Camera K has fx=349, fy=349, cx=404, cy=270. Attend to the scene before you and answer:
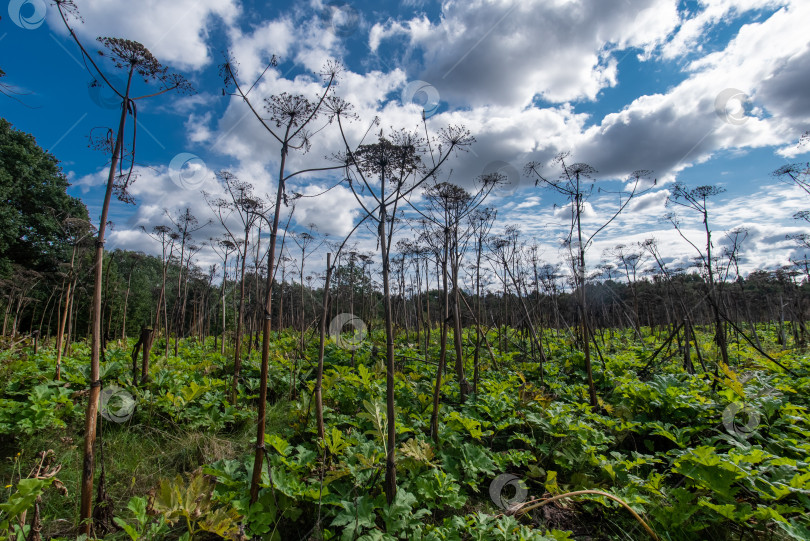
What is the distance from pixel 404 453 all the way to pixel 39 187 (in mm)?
27634

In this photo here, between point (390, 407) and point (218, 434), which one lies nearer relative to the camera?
point (390, 407)

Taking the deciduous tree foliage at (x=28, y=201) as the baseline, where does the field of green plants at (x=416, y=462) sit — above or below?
below

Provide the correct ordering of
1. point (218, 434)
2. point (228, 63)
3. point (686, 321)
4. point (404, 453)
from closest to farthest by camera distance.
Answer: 1. point (228, 63)
2. point (404, 453)
3. point (218, 434)
4. point (686, 321)

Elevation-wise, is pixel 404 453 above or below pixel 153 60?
below

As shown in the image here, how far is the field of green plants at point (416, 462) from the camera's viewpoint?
2496 millimetres

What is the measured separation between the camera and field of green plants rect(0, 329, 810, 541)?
2496 mm

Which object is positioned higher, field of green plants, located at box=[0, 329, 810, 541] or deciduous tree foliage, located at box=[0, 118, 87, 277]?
deciduous tree foliage, located at box=[0, 118, 87, 277]

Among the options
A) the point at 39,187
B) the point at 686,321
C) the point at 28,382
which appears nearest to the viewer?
the point at 28,382

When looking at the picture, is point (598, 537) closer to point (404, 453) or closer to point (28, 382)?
point (404, 453)

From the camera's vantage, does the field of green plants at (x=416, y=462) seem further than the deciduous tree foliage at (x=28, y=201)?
No

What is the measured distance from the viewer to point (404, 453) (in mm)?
3012

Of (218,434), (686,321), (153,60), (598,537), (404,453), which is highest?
(153,60)

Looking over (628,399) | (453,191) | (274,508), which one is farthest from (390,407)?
(628,399)

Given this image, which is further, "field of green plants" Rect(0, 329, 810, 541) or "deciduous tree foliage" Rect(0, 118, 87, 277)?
"deciduous tree foliage" Rect(0, 118, 87, 277)
